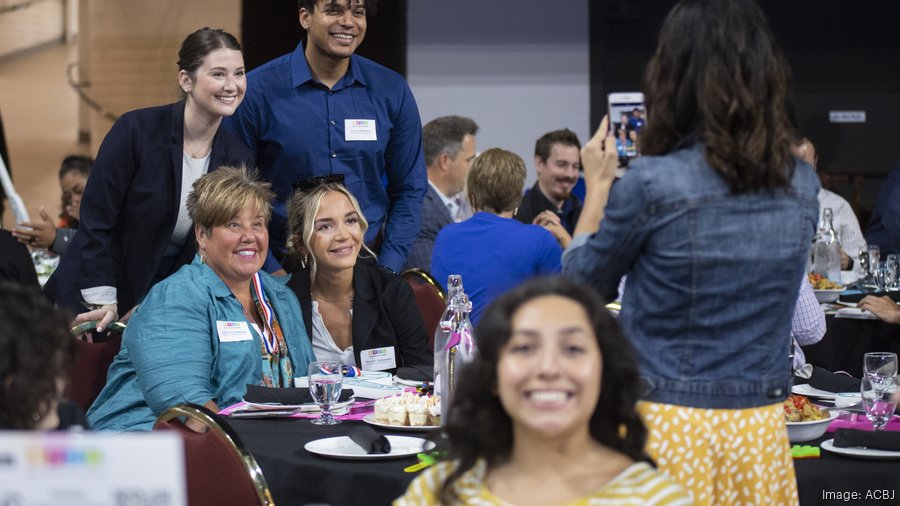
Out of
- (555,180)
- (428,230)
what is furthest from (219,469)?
(555,180)

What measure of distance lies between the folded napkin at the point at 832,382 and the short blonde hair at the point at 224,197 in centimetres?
159

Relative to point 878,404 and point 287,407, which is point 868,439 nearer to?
point 878,404

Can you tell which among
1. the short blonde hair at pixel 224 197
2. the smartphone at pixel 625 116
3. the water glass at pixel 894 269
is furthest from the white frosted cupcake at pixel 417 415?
the smartphone at pixel 625 116

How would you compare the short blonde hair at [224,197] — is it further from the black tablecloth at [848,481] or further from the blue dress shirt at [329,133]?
the black tablecloth at [848,481]

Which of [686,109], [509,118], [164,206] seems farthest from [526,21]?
[686,109]

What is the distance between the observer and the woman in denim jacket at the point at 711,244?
1.75 m

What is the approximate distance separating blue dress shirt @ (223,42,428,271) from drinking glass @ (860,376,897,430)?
6.63 ft

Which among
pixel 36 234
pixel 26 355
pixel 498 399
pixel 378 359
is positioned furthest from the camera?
pixel 36 234

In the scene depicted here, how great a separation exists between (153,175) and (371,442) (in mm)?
1712

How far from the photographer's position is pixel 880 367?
8.23 ft

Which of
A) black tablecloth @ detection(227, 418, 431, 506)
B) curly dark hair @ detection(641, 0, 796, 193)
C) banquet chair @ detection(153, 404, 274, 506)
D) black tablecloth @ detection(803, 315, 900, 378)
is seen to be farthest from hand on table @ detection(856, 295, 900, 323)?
banquet chair @ detection(153, 404, 274, 506)

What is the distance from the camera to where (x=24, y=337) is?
4.73 feet

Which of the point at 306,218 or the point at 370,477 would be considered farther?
the point at 306,218

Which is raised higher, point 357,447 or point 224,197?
point 224,197
